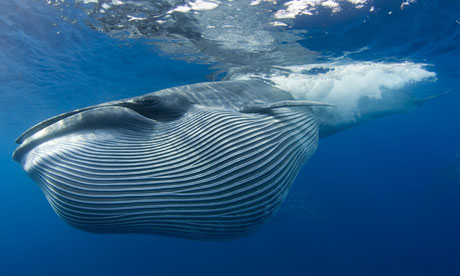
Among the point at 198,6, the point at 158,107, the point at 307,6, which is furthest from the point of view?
the point at 307,6

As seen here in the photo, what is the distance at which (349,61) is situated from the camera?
1532cm

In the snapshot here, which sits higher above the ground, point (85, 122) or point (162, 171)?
point (85, 122)

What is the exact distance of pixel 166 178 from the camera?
301cm

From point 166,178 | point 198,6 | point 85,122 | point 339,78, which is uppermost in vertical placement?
point 198,6

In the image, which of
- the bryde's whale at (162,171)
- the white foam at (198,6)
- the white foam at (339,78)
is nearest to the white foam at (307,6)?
the white foam at (198,6)

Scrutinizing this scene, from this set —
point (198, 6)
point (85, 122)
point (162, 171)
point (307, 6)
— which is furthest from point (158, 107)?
point (307, 6)

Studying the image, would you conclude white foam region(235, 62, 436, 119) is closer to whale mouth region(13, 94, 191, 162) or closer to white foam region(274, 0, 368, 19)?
white foam region(274, 0, 368, 19)

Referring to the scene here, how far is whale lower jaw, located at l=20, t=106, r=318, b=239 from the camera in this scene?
282 centimetres

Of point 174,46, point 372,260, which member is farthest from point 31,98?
point 372,260

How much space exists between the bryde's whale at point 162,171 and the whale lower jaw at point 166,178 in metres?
0.01

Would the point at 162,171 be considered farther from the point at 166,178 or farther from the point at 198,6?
the point at 198,6

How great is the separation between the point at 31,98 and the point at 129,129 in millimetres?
24617

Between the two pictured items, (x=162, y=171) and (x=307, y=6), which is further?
(x=307, y=6)

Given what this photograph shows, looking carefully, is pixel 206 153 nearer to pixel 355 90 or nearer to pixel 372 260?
pixel 355 90
